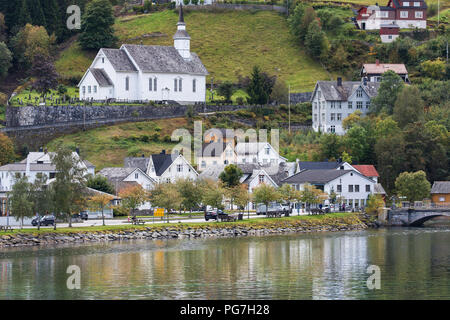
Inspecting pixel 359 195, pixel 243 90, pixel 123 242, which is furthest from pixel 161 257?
pixel 243 90

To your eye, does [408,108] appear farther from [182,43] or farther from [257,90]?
[182,43]

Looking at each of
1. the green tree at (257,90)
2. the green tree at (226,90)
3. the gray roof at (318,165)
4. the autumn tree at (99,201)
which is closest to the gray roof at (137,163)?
the autumn tree at (99,201)

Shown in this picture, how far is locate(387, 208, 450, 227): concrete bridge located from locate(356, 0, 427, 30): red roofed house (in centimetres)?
7330

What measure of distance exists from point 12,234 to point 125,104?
48944 mm

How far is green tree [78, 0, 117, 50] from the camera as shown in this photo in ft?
474

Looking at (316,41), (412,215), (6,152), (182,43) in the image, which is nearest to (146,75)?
(182,43)

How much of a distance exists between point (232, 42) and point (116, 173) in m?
65.7

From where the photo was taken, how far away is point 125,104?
121188mm

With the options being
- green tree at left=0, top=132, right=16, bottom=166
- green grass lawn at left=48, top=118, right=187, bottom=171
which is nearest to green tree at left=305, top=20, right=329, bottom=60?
green grass lawn at left=48, top=118, right=187, bottom=171

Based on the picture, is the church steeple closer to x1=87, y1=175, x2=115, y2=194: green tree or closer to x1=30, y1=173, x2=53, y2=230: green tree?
x1=87, y1=175, x2=115, y2=194: green tree

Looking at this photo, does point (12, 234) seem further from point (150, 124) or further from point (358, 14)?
point (358, 14)

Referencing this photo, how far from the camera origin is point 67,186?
257 ft

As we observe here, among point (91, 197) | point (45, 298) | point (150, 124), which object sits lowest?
point (45, 298)

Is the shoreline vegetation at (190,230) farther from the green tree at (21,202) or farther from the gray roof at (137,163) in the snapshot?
the gray roof at (137,163)
